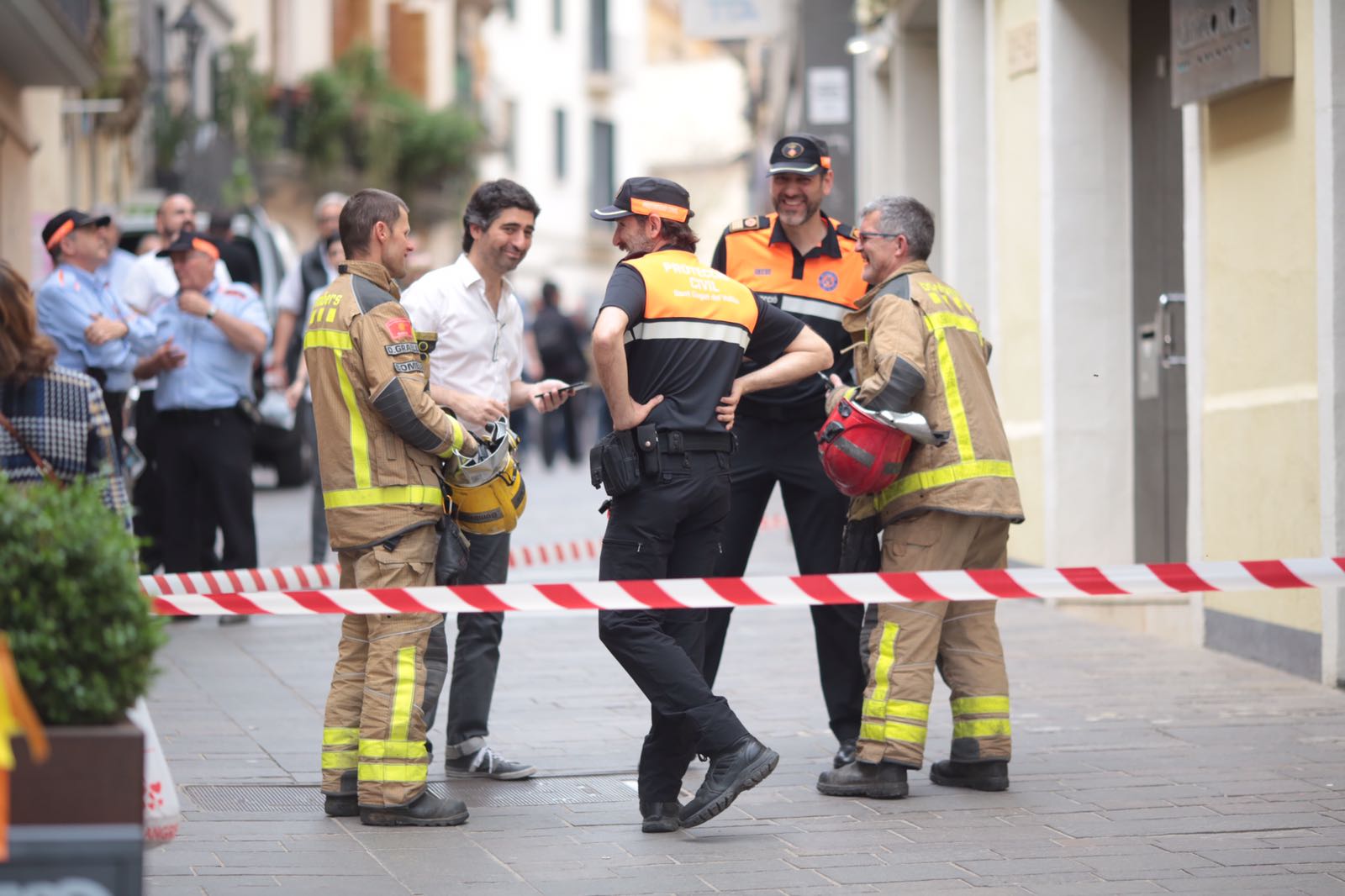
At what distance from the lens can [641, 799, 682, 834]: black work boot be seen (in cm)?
604

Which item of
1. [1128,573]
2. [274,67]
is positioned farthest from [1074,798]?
[274,67]

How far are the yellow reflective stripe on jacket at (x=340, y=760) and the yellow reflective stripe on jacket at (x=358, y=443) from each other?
2.68 ft

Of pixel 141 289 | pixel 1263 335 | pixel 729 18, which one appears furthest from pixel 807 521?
Answer: pixel 729 18

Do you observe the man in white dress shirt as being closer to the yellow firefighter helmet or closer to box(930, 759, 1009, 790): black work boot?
the yellow firefighter helmet

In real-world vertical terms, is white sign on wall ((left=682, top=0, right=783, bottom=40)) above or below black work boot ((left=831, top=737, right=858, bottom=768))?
above

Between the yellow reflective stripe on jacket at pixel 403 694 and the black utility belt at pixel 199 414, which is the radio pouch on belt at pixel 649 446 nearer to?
the yellow reflective stripe on jacket at pixel 403 694

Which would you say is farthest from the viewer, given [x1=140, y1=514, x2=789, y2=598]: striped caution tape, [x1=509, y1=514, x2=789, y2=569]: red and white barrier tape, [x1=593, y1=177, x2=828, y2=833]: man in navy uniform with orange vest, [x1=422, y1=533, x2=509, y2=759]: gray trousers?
[x1=509, y1=514, x2=789, y2=569]: red and white barrier tape

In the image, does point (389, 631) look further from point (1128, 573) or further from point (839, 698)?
point (1128, 573)

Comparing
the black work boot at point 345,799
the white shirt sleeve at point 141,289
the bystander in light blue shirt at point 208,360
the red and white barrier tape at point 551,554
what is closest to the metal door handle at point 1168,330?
the red and white barrier tape at point 551,554

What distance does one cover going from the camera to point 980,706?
6.55 metres

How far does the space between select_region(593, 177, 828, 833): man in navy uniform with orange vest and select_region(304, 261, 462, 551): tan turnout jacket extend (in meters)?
0.56

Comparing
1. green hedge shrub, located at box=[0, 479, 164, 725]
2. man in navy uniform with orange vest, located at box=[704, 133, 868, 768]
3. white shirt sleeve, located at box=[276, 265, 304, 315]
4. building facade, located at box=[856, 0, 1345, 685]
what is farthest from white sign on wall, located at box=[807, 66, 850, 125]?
green hedge shrub, located at box=[0, 479, 164, 725]

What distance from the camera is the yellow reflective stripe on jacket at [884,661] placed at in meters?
6.43

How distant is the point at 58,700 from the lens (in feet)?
11.6
